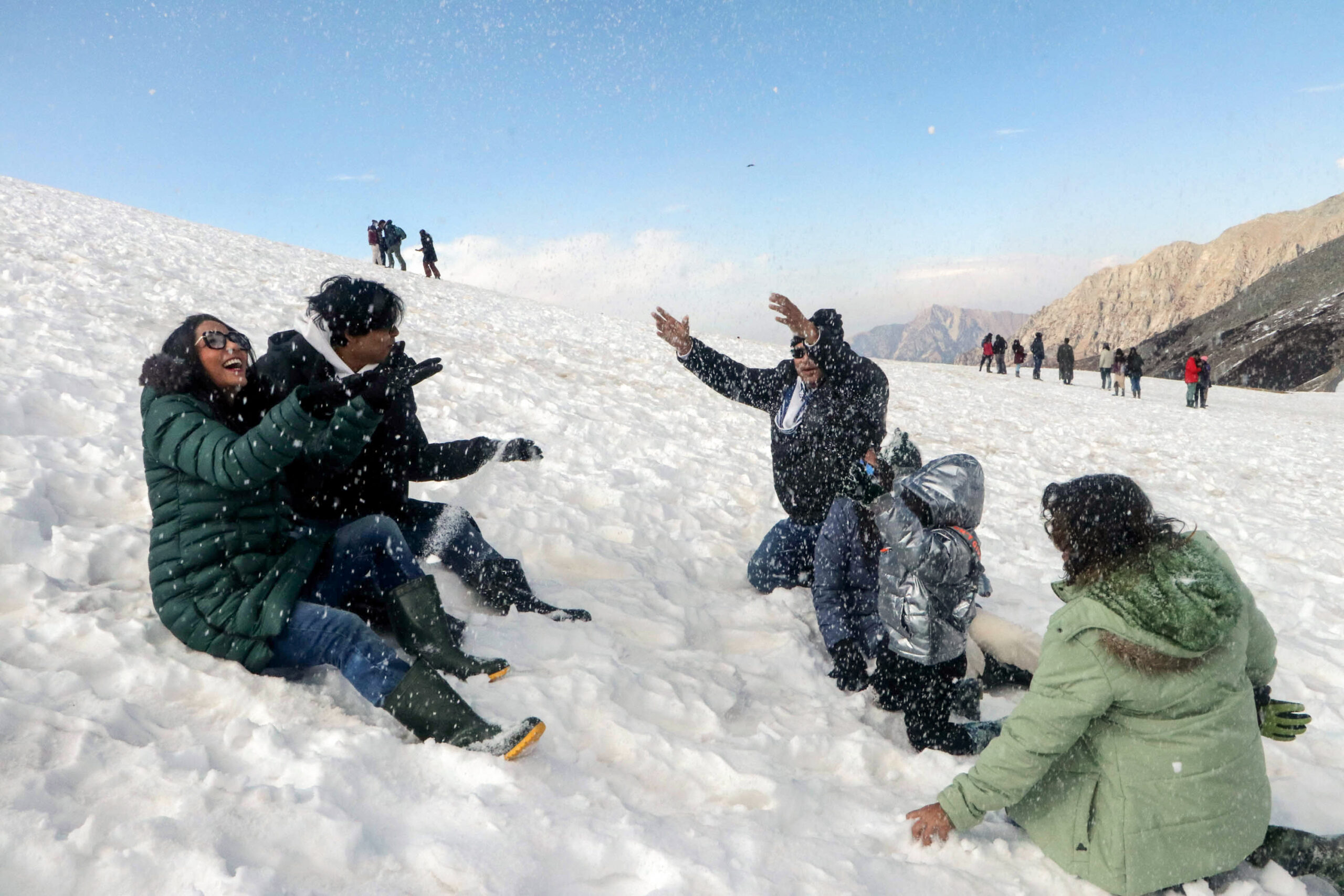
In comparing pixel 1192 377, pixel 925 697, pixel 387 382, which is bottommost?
pixel 925 697

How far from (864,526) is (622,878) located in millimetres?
2580

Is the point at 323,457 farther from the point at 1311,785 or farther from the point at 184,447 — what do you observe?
the point at 1311,785

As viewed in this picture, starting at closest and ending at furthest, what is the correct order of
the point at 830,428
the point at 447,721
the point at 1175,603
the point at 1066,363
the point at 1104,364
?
the point at 1175,603
the point at 447,721
the point at 830,428
the point at 1104,364
the point at 1066,363

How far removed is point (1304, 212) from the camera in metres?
146

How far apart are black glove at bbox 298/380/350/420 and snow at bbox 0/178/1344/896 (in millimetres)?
1070

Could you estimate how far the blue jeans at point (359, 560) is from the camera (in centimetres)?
344

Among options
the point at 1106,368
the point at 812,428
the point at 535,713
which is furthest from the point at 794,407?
the point at 1106,368

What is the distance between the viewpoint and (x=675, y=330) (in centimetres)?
545

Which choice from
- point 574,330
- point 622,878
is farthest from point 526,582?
point 574,330

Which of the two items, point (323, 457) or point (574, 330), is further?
point (574, 330)

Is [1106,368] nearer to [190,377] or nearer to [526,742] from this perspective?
[526,742]

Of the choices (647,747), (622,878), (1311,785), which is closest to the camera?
(622,878)

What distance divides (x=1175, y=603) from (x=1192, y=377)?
78.2 ft

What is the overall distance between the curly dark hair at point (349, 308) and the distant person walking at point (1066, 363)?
1081 inches
